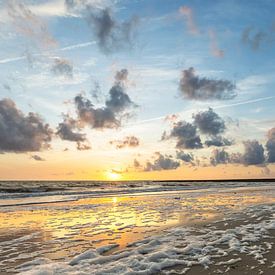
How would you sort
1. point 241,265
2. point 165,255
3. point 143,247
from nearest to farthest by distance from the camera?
1. point 241,265
2. point 165,255
3. point 143,247

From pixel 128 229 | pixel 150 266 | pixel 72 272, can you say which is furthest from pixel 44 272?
pixel 128 229

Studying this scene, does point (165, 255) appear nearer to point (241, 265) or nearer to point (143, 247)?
point (143, 247)

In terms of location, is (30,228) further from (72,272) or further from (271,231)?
(271,231)

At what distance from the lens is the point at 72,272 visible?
7582 millimetres

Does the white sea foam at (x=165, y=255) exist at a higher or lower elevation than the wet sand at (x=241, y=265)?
higher

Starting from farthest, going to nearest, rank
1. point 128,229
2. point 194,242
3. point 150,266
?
point 128,229, point 194,242, point 150,266

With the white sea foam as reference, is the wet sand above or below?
below

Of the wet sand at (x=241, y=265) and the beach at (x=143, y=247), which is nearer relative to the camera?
the wet sand at (x=241, y=265)

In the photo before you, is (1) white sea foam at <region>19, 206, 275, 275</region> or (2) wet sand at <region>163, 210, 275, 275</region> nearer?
(2) wet sand at <region>163, 210, 275, 275</region>

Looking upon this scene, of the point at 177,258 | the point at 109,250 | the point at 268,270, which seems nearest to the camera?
the point at 268,270

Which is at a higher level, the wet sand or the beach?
the beach

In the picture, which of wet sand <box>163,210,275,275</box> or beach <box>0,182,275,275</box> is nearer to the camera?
wet sand <box>163,210,275,275</box>

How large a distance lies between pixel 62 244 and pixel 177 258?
13.6 feet

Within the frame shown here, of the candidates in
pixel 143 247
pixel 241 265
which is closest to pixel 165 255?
pixel 143 247
